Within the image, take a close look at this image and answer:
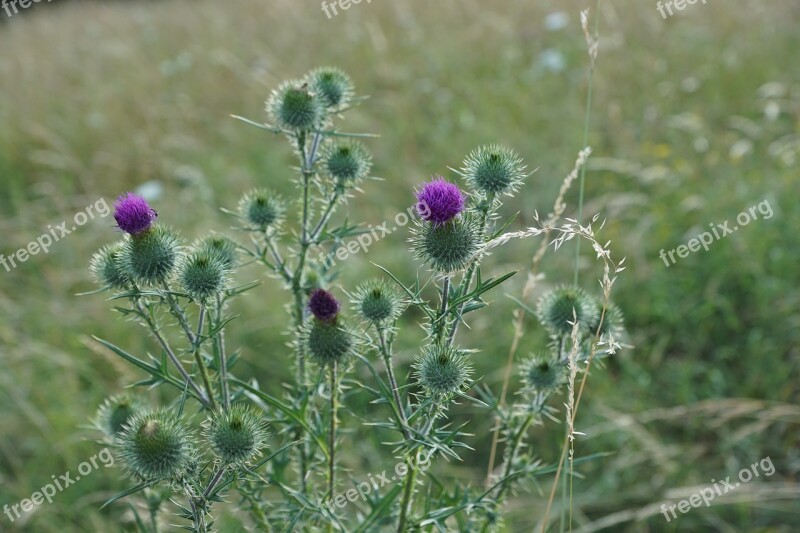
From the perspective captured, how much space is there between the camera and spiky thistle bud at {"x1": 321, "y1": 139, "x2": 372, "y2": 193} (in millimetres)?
2373

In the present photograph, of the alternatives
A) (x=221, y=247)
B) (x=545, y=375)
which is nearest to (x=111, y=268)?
(x=221, y=247)

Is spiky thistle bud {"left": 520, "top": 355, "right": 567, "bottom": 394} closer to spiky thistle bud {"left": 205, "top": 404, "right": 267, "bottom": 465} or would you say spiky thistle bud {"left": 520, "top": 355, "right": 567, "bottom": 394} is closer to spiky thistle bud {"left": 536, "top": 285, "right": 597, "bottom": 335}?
spiky thistle bud {"left": 536, "top": 285, "right": 597, "bottom": 335}

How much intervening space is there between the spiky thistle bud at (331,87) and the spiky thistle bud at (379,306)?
705 millimetres

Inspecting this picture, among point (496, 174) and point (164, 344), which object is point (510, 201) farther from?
point (164, 344)

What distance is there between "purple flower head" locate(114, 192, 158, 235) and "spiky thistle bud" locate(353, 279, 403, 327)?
0.58m

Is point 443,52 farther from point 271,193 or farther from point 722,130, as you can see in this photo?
point 271,193

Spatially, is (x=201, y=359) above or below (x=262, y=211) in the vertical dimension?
below

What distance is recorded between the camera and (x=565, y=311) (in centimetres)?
221

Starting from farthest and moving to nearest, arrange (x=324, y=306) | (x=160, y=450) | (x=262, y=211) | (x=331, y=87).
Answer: (x=331, y=87)
(x=262, y=211)
(x=324, y=306)
(x=160, y=450)

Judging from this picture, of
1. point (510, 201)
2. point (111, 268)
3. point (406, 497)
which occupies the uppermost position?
point (510, 201)

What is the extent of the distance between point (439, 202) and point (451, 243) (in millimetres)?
121

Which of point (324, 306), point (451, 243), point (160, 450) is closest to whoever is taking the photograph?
point (160, 450)

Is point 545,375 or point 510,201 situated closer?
point 545,375

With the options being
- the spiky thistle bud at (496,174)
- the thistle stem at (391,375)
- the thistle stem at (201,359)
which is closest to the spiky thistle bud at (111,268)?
the thistle stem at (201,359)
